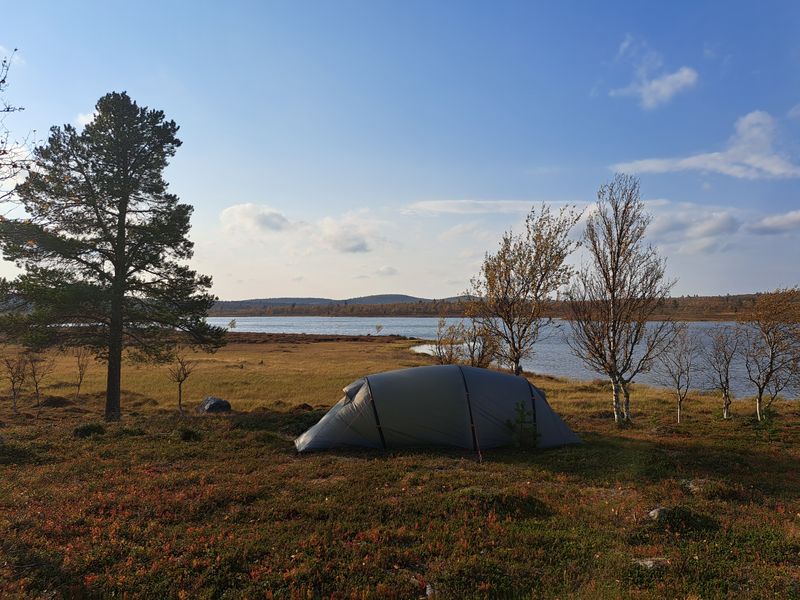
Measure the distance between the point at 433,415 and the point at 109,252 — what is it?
15375 millimetres

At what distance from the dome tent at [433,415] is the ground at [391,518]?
56 centimetres

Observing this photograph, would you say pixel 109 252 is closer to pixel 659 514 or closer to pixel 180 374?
pixel 180 374

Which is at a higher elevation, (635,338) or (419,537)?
(635,338)

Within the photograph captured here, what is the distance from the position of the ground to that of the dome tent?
0.56 metres

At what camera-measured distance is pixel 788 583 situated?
5.38 m

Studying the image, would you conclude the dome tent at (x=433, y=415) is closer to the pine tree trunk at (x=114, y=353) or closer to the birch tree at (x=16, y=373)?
the pine tree trunk at (x=114, y=353)

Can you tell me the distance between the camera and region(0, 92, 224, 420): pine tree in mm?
17953

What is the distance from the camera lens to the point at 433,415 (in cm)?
1325

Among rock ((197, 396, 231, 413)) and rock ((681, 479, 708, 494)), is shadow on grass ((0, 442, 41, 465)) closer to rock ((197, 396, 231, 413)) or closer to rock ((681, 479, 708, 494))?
rock ((197, 396, 231, 413))

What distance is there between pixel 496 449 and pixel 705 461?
191 inches

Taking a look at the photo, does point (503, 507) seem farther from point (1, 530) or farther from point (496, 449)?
point (1, 530)

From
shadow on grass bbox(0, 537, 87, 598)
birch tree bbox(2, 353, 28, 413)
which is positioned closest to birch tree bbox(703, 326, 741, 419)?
shadow on grass bbox(0, 537, 87, 598)

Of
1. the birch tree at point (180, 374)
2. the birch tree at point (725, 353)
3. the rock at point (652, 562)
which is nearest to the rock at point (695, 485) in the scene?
the rock at point (652, 562)

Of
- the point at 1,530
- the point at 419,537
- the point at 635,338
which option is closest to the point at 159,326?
the point at 1,530
